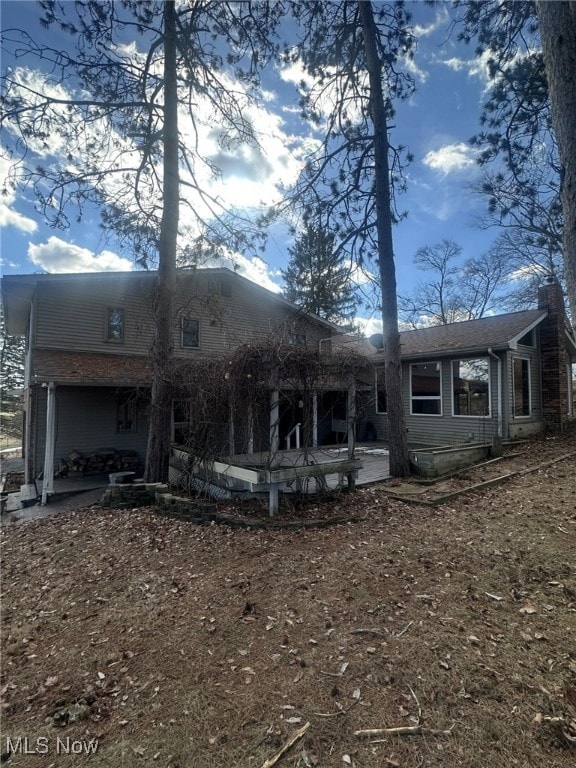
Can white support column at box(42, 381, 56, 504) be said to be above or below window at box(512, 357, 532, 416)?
below

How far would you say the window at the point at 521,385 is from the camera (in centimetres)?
1209

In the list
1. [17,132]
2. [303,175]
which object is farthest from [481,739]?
[17,132]

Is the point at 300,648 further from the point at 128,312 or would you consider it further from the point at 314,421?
the point at 128,312

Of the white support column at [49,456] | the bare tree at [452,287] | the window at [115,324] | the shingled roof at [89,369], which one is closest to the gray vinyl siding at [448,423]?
the shingled roof at [89,369]

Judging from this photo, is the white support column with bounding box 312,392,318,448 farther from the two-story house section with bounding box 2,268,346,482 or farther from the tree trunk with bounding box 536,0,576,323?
the tree trunk with bounding box 536,0,576,323

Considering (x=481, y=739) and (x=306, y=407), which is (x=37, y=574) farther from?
(x=481, y=739)

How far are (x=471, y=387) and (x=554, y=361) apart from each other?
A: 11.1 feet

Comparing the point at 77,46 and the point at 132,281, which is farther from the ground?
the point at 77,46

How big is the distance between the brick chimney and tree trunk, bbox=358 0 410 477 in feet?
26.4

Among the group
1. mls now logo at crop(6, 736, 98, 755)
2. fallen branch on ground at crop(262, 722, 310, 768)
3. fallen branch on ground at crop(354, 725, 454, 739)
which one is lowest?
mls now logo at crop(6, 736, 98, 755)

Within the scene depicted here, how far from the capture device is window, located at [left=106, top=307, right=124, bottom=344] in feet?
38.6

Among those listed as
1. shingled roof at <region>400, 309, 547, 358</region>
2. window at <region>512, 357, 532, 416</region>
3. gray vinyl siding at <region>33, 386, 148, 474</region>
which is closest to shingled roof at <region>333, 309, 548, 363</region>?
shingled roof at <region>400, 309, 547, 358</region>

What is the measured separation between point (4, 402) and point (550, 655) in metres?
32.0

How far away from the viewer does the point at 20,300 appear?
10891mm
